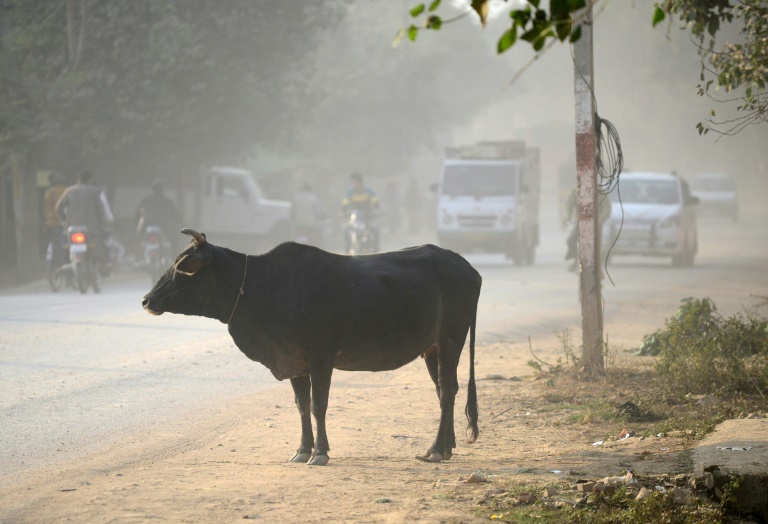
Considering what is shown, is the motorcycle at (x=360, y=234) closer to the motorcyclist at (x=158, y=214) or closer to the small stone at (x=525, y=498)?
the motorcyclist at (x=158, y=214)

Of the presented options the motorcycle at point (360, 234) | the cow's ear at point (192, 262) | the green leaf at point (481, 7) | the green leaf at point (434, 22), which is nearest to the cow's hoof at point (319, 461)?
the cow's ear at point (192, 262)

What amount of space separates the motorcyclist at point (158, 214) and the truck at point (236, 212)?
28.1 ft

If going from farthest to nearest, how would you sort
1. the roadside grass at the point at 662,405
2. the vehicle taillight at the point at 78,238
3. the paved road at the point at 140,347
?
the vehicle taillight at the point at 78,238, the paved road at the point at 140,347, the roadside grass at the point at 662,405

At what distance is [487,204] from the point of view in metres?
28.2

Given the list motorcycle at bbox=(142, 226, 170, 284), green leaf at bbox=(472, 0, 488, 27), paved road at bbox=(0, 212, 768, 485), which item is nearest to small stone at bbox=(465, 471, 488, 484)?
paved road at bbox=(0, 212, 768, 485)

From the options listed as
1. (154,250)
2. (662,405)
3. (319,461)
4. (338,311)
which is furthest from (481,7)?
(154,250)

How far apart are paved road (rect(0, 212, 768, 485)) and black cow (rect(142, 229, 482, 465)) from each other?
1.23 meters

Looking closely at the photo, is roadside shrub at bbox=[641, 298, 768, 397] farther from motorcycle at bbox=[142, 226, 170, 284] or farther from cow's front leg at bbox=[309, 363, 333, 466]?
motorcycle at bbox=[142, 226, 170, 284]

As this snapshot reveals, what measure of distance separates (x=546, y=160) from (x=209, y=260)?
75.4m

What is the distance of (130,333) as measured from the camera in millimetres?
13703

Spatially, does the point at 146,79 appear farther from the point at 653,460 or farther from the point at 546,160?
the point at 546,160

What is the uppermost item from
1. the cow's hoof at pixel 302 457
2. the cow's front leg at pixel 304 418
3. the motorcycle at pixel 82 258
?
the motorcycle at pixel 82 258

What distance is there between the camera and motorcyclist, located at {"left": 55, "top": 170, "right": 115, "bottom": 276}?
19.2 metres

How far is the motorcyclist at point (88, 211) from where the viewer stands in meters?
19.2
